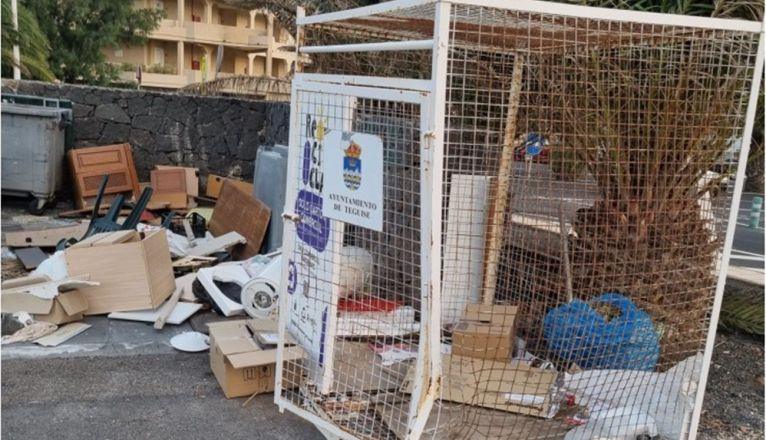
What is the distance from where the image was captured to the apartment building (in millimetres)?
32500

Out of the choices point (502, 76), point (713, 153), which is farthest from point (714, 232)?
point (502, 76)

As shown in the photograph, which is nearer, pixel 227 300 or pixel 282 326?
pixel 282 326

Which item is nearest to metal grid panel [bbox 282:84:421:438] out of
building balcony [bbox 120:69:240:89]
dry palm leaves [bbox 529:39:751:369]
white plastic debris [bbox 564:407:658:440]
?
white plastic debris [bbox 564:407:658:440]

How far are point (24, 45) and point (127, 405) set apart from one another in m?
12.3

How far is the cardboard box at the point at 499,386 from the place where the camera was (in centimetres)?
364

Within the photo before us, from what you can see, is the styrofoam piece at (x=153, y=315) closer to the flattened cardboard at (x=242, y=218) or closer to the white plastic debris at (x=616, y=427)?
the flattened cardboard at (x=242, y=218)

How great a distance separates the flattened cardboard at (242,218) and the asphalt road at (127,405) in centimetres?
230

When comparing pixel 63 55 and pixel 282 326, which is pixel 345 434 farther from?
pixel 63 55

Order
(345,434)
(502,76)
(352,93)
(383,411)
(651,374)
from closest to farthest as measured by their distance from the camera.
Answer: (352,93)
(345,434)
(383,411)
(651,374)
(502,76)

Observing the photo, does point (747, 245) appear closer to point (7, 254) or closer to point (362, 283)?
point (362, 283)

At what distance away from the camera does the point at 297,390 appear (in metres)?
3.71

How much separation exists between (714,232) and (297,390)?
2.80 m

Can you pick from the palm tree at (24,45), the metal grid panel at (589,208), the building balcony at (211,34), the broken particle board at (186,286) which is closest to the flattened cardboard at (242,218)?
the broken particle board at (186,286)

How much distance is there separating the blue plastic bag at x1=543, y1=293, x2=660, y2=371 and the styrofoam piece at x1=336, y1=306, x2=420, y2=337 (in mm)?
1110
